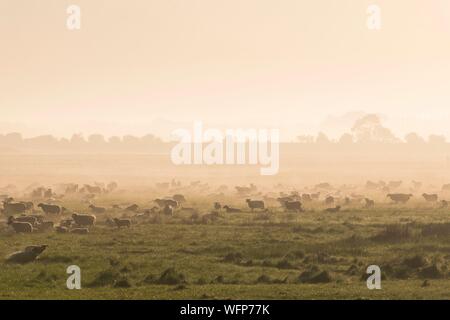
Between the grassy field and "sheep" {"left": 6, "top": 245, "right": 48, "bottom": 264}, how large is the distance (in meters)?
0.40

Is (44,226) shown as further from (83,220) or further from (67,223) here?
(83,220)

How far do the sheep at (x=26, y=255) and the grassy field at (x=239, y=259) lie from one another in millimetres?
401

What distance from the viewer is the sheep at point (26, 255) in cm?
2955

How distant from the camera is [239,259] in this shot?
A: 99.2 ft

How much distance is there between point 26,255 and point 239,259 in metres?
10.0

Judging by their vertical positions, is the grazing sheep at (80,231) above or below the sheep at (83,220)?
below

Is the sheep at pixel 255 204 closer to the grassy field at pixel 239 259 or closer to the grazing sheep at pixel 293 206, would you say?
the grazing sheep at pixel 293 206

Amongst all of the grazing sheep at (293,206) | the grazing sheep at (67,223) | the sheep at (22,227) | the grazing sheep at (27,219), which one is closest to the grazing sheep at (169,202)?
the grazing sheep at (293,206)

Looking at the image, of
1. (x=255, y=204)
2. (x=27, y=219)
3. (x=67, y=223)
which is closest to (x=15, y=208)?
(x=27, y=219)

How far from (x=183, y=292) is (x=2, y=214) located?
97.3 feet

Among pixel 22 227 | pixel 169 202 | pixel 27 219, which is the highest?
pixel 27 219

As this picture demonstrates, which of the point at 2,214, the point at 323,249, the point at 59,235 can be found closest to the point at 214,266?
the point at 323,249

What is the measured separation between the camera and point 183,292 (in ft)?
77.5

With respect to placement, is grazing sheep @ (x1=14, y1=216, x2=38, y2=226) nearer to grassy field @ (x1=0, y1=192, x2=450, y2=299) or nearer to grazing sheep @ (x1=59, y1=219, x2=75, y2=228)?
grassy field @ (x1=0, y1=192, x2=450, y2=299)
